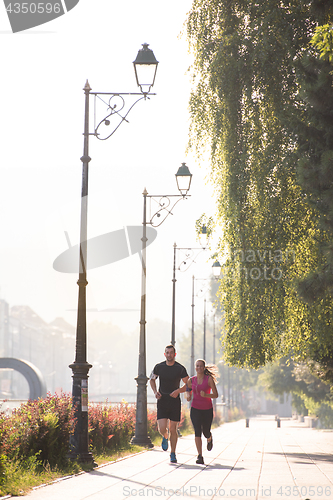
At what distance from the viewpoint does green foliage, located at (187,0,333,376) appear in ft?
50.3

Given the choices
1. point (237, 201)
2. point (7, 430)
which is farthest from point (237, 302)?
point (7, 430)

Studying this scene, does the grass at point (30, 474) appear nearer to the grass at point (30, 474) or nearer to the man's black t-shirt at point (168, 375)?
the grass at point (30, 474)

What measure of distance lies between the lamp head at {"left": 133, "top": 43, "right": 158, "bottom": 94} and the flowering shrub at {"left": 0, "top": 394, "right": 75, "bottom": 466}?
613cm

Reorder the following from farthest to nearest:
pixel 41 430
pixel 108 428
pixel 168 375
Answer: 1. pixel 108 428
2. pixel 168 375
3. pixel 41 430

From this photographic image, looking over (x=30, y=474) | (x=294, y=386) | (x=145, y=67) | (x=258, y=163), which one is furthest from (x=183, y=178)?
(x=294, y=386)

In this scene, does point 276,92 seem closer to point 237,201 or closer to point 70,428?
point 237,201

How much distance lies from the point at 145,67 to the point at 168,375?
583 cm

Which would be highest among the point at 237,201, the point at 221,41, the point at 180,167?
the point at 221,41

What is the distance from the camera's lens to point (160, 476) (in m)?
10.9

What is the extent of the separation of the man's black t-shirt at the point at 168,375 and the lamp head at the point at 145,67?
528cm

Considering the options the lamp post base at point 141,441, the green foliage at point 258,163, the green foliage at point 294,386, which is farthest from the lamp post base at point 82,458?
the green foliage at point 294,386

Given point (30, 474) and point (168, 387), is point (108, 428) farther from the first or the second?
point (30, 474)

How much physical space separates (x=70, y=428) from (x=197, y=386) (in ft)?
7.45

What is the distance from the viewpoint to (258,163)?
631 inches
